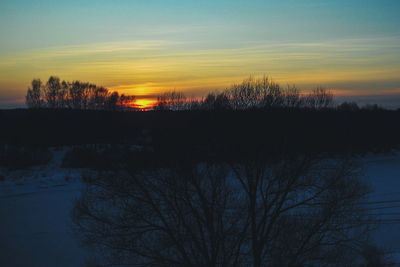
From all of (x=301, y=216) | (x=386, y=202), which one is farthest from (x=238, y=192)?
(x=386, y=202)

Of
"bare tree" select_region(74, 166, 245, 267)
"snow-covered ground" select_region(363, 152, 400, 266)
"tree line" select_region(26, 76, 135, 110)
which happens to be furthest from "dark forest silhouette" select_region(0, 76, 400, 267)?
"tree line" select_region(26, 76, 135, 110)

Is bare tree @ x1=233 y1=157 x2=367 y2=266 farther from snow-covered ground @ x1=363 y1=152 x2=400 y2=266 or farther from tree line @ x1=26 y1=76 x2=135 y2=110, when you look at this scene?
tree line @ x1=26 y1=76 x2=135 y2=110

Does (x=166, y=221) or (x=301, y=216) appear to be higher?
(x=166, y=221)

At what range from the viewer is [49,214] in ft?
74.6

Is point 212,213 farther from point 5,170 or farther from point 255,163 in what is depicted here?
point 5,170

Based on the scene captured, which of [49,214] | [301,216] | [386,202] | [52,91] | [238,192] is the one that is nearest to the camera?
[301,216]

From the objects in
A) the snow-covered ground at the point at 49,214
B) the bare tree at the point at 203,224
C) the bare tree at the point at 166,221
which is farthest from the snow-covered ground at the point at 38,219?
the bare tree at the point at 166,221

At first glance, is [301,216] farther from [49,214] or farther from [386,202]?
[49,214]

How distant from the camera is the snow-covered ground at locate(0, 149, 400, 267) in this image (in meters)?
16.7

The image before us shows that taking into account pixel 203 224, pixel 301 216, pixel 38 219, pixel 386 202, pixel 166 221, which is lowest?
pixel 386 202

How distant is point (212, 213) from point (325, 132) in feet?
22.8

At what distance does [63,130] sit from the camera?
5047 centimetres

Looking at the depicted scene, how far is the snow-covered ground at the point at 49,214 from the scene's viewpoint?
54.9 feet

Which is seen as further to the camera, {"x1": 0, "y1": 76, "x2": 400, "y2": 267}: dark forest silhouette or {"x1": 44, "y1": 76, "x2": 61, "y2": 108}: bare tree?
{"x1": 44, "y1": 76, "x2": 61, "y2": 108}: bare tree
